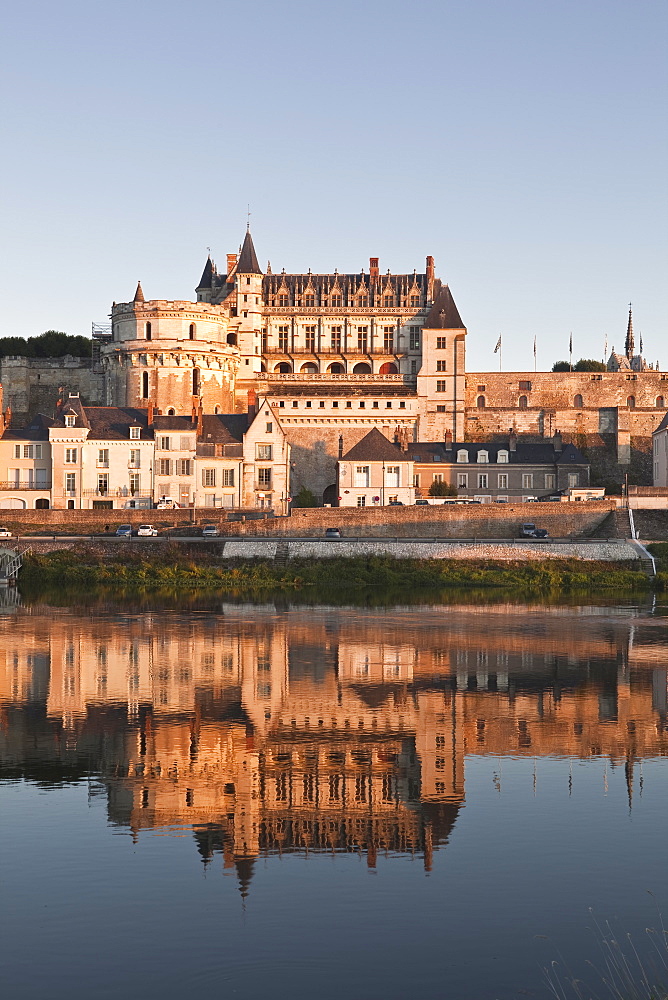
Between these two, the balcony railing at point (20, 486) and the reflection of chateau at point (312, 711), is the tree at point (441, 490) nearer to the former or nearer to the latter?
the balcony railing at point (20, 486)

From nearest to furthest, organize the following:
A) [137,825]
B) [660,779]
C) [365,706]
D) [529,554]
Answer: [137,825]
[660,779]
[365,706]
[529,554]

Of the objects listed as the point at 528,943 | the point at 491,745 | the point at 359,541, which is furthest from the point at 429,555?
the point at 528,943

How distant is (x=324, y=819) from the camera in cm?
1716

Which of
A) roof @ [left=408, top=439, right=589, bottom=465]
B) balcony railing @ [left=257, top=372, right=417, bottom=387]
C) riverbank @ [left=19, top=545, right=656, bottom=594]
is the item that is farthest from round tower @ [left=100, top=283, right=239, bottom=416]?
riverbank @ [left=19, top=545, right=656, bottom=594]

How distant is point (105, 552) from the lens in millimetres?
52469

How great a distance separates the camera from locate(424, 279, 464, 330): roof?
8119 cm

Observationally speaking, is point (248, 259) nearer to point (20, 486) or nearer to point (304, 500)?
point (304, 500)

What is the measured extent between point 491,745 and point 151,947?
10.4 metres

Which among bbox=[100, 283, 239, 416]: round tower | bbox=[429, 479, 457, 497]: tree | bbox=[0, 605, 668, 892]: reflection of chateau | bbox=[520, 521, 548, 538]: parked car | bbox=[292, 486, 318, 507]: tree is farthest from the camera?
bbox=[100, 283, 239, 416]: round tower

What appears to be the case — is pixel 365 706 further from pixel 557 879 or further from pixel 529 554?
pixel 529 554

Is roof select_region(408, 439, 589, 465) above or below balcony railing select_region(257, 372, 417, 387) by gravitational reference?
below

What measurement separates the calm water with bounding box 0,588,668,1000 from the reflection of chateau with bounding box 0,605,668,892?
86 millimetres

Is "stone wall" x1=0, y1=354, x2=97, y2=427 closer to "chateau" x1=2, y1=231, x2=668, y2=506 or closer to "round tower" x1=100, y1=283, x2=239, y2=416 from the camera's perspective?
"chateau" x1=2, y1=231, x2=668, y2=506

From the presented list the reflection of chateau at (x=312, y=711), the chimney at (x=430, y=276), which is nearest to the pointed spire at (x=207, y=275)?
the chimney at (x=430, y=276)
